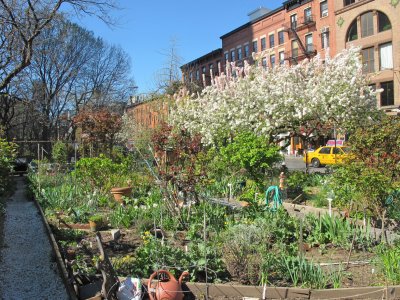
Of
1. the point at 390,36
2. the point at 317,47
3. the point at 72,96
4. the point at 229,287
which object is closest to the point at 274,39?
the point at 317,47

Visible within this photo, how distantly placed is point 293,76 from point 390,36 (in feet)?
68.6

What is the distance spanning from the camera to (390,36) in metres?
35.8

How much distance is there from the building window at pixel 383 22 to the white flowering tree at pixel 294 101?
60.3ft

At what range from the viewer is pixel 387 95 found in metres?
36.3

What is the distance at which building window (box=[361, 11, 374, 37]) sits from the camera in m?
Answer: 37.6

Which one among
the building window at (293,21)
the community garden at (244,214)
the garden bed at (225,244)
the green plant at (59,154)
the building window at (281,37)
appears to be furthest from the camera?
the building window at (281,37)

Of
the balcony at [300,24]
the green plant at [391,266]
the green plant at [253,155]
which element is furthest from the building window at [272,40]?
the green plant at [391,266]

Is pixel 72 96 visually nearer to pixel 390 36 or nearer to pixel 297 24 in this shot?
pixel 297 24

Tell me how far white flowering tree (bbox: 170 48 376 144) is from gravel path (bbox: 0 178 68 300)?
36.0 feet

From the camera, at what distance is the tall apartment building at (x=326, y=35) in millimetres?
35906

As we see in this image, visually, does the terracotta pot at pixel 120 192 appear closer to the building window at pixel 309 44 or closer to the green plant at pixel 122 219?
the green plant at pixel 122 219

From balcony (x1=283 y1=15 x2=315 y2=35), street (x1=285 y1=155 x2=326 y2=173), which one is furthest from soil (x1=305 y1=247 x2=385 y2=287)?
balcony (x1=283 y1=15 x2=315 y2=35)

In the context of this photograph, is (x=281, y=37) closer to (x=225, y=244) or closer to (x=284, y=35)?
(x=284, y=35)

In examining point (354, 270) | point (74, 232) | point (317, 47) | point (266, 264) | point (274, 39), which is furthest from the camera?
point (274, 39)
